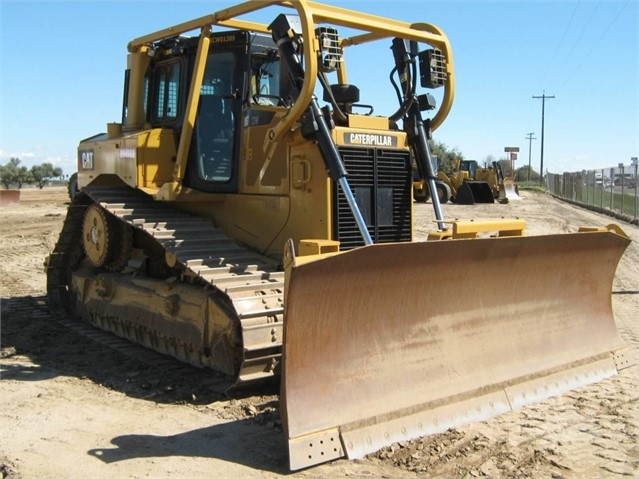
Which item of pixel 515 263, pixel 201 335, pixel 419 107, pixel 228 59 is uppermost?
pixel 228 59

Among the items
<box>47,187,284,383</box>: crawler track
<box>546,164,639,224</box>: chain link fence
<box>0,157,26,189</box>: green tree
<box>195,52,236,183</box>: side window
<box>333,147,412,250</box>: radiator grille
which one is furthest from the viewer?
<box>0,157,26,189</box>: green tree

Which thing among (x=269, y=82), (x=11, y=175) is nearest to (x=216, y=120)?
(x=269, y=82)

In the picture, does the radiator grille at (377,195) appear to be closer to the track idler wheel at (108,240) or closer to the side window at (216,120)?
the side window at (216,120)

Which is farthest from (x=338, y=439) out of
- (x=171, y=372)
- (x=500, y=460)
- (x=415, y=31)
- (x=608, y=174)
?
(x=608, y=174)

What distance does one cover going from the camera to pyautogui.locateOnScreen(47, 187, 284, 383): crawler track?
521 cm

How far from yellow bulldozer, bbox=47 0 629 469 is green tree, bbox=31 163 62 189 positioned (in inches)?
2216

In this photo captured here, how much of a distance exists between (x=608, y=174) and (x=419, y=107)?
22982 mm

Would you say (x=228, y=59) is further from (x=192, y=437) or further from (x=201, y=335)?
(x=192, y=437)

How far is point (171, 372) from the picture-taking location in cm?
628

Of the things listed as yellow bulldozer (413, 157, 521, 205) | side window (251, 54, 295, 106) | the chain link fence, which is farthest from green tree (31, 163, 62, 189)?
side window (251, 54, 295, 106)

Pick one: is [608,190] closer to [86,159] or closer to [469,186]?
[469,186]

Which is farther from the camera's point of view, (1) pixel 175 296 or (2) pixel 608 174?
(2) pixel 608 174

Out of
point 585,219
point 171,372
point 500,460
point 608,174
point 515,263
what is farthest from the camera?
point 608,174

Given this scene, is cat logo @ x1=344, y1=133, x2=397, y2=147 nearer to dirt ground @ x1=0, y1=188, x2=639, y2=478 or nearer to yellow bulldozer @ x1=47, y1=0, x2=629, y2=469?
yellow bulldozer @ x1=47, y1=0, x2=629, y2=469
